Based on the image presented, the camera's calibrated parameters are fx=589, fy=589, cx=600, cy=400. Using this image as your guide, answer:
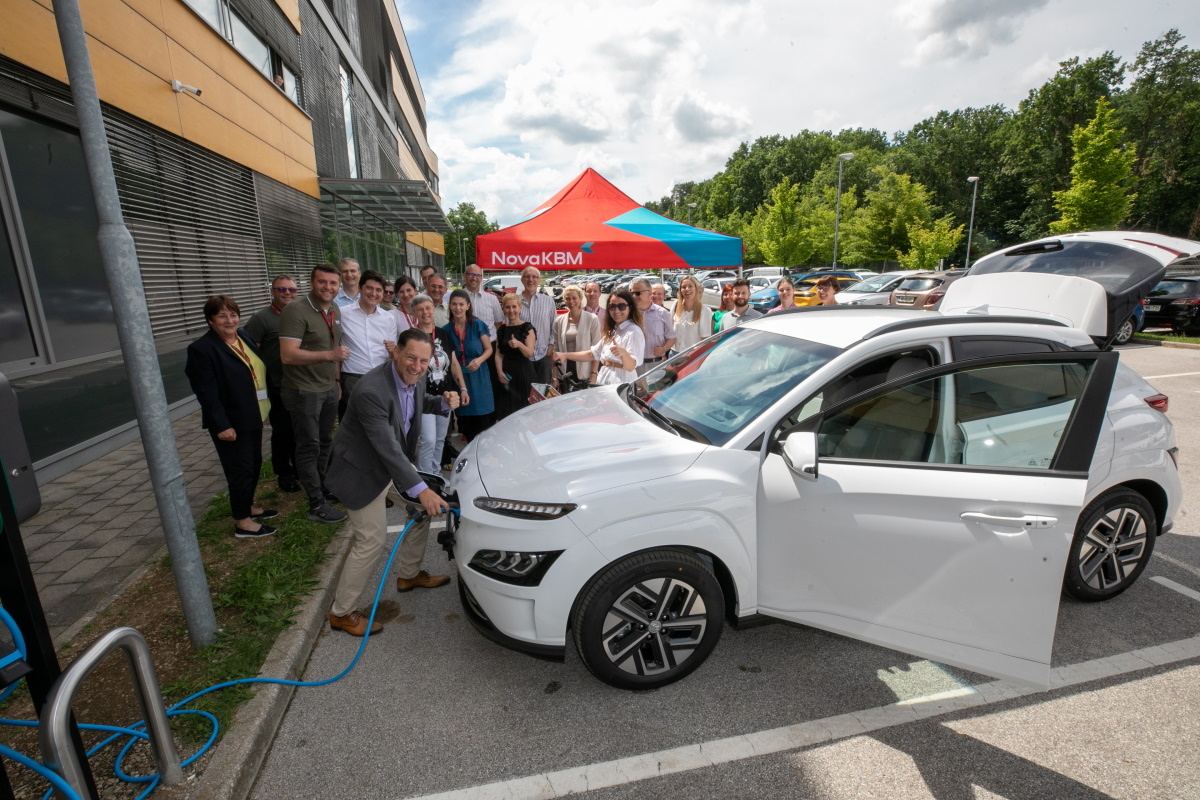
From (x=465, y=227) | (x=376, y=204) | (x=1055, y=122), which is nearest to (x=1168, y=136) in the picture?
(x=1055, y=122)

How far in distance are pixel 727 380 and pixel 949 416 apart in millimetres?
1100

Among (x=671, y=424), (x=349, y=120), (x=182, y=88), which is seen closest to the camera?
(x=671, y=424)

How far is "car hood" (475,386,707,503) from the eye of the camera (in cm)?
264

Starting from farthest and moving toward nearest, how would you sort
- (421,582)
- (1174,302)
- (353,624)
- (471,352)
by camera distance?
(1174,302), (471,352), (421,582), (353,624)

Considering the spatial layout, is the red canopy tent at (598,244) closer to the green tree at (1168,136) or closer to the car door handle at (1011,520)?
the car door handle at (1011,520)

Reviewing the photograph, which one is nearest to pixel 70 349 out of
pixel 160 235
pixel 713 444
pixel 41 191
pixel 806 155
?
pixel 41 191

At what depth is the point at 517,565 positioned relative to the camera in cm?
262

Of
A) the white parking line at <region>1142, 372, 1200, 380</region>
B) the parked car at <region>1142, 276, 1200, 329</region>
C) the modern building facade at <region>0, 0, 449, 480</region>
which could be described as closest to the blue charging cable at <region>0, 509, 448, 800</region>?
the modern building facade at <region>0, 0, 449, 480</region>

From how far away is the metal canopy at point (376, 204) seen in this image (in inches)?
613

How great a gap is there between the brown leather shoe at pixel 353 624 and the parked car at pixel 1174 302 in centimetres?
1840

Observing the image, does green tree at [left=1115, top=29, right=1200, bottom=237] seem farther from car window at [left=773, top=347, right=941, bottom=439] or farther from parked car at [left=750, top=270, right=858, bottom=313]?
car window at [left=773, top=347, right=941, bottom=439]

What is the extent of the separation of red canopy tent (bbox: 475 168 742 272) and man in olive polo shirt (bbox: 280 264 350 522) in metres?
2.38

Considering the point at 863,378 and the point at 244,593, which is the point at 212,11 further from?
the point at 863,378

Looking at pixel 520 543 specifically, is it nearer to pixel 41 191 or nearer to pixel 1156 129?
pixel 41 191
